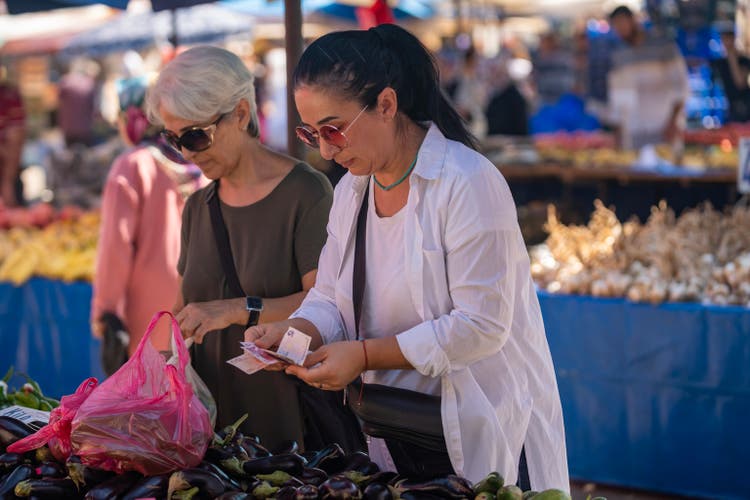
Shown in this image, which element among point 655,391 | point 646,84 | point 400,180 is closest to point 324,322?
point 400,180

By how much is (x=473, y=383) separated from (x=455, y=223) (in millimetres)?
351

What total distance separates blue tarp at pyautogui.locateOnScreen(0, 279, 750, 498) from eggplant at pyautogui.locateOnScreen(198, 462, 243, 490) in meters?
2.63

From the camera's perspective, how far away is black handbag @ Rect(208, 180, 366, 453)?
2.46 meters

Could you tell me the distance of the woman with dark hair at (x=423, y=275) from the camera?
6.84 ft

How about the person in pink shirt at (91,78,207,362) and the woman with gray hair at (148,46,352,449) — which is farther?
the person in pink shirt at (91,78,207,362)

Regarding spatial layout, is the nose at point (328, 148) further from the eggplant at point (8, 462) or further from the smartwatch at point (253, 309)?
the eggplant at point (8, 462)

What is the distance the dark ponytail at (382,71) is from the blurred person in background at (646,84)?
6166 mm

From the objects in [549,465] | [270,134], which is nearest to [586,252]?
[549,465]

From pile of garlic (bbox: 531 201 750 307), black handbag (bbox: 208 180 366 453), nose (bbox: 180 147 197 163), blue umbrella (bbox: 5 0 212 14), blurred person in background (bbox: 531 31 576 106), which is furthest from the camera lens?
blurred person in background (bbox: 531 31 576 106)

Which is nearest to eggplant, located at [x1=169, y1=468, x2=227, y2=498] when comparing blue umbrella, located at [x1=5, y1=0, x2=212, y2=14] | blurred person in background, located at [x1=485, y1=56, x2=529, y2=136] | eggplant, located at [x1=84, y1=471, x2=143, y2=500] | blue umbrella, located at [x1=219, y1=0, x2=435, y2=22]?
eggplant, located at [x1=84, y1=471, x2=143, y2=500]

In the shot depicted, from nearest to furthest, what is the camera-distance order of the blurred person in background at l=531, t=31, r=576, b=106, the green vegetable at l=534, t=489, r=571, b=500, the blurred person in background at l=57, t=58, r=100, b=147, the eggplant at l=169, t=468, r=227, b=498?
the green vegetable at l=534, t=489, r=571, b=500, the eggplant at l=169, t=468, r=227, b=498, the blurred person in background at l=531, t=31, r=576, b=106, the blurred person in background at l=57, t=58, r=100, b=147

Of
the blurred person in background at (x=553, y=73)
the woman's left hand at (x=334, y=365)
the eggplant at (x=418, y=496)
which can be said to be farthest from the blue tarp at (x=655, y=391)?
the blurred person in background at (x=553, y=73)

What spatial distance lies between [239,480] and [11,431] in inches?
23.1

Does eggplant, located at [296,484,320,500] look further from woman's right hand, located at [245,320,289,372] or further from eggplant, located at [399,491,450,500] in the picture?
woman's right hand, located at [245,320,289,372]
